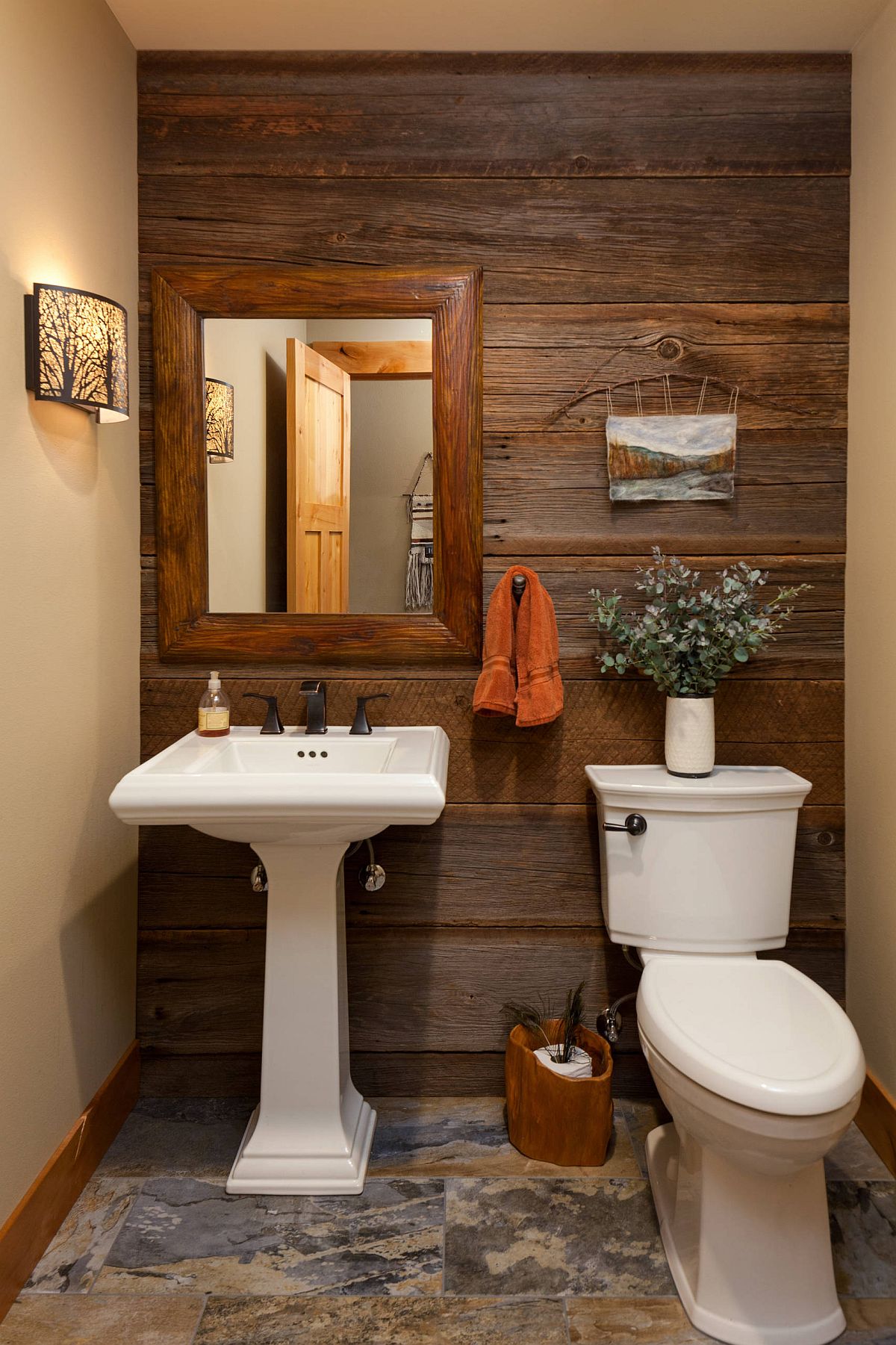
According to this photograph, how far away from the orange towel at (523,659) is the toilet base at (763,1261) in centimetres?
89

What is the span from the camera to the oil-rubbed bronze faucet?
1940mm

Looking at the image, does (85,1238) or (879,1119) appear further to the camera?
(879,1119)

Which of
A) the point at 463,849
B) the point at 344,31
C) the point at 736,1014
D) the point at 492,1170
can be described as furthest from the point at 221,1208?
the point at 344,31

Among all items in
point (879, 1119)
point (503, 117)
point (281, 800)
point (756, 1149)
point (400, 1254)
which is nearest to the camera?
point (756, 1149)

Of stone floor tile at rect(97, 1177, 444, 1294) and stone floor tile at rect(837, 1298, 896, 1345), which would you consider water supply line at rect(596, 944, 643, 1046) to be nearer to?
stone floor tile at rect(97, 1177, 444, 1294)

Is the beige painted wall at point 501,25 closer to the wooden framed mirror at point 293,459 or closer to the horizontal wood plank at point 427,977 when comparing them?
the wooden framed mirror at point 293,459

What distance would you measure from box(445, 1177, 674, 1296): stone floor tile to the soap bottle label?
1.02 metres

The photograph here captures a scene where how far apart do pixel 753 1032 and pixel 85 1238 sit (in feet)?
4.07

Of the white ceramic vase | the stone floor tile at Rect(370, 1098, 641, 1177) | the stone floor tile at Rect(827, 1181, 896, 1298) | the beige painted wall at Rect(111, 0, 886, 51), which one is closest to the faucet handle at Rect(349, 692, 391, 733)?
the white ceramic vase

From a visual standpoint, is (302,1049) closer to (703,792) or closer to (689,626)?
(703,792)

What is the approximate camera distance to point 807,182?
2.02 metres

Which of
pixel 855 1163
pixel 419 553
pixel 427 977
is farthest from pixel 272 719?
pixel 855 1163

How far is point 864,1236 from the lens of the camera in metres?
1.67

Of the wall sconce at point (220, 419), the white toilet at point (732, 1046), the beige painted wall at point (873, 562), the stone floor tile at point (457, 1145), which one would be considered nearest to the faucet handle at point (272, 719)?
the wall sconce at point (220, 419)
